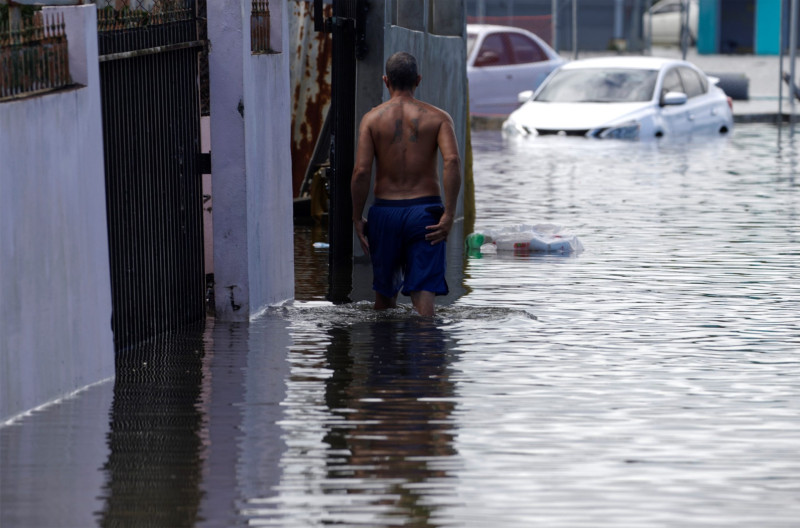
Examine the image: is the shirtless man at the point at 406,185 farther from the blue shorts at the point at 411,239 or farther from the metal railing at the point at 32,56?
the metal railing at the point at 32,56

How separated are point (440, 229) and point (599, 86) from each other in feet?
58.5

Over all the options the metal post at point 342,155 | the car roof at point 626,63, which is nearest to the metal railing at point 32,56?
the metal post at point 342,155

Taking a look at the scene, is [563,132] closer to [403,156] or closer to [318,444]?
[403,156]

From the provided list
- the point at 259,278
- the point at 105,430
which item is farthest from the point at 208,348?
the point at 105,430

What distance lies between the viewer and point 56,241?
26.2 feet

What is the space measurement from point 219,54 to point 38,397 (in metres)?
3.24

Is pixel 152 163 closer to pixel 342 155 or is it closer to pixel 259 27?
pixel 259 27

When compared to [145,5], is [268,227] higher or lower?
lower

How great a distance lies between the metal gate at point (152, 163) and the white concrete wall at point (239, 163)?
4.7 inches

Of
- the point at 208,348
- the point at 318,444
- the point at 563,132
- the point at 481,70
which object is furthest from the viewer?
the point at 481,70

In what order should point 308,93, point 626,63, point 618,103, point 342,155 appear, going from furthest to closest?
point 626,63
point 618,103
point 308,93
point 342,155

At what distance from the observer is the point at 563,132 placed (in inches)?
1057

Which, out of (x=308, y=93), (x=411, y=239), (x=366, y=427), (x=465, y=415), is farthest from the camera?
(x=308, y=93)

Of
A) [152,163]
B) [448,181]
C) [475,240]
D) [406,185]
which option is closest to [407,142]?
[406,185]
